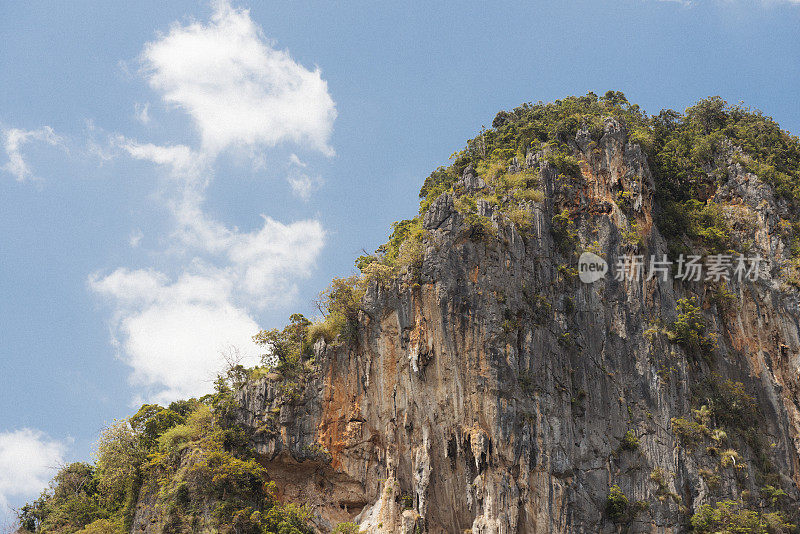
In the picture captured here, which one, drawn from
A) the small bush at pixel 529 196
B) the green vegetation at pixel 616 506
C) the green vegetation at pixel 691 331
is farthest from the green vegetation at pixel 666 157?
the green vegetation at pixel 616 506

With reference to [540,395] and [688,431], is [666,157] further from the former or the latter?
[540,395]

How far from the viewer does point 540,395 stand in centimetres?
2730

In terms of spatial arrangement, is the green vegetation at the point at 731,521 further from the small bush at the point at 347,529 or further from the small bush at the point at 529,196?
the small bush at the point at 529,196

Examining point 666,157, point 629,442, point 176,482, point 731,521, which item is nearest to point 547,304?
point 629,442

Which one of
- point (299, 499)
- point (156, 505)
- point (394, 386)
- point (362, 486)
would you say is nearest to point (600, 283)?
point (394, 386)

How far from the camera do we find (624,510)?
27344 mm

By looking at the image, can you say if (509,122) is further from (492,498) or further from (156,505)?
(156,505)

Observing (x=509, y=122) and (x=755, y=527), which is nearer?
(x=755, y=527)

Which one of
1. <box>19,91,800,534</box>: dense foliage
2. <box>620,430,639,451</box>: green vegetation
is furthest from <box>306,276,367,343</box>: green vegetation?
<box>620,430,639,451</box>: green vegetation

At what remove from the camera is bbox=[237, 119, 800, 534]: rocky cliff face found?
26.4 metres

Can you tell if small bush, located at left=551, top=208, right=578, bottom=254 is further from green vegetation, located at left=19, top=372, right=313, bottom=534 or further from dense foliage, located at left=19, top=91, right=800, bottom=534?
green vegetation, located at left=19, top=372, right=313, bottom=534

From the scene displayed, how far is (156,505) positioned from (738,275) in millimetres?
28402

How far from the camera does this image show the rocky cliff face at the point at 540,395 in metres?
26.4

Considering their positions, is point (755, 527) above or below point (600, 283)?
below
